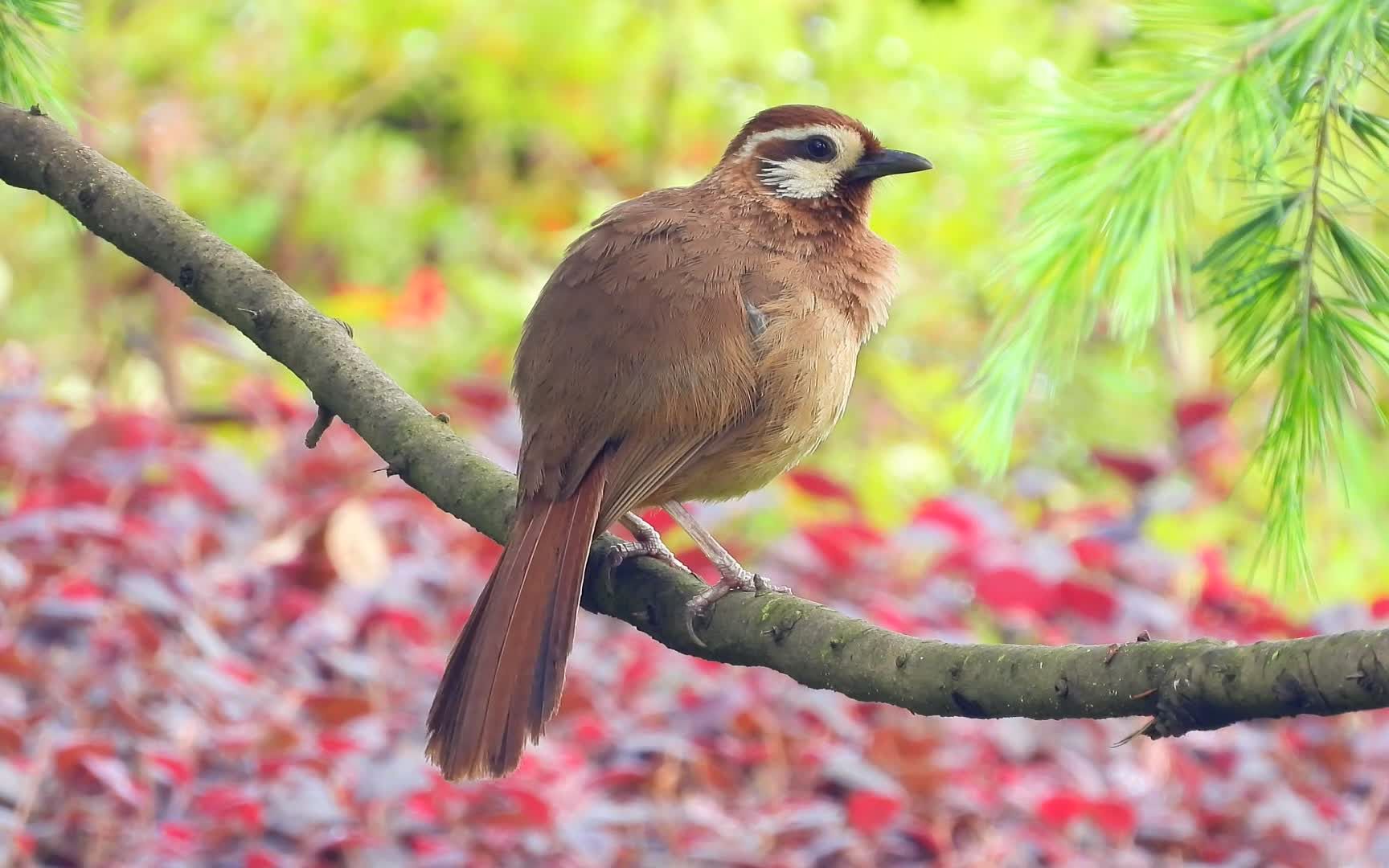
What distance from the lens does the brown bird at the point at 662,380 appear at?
2.87 meters

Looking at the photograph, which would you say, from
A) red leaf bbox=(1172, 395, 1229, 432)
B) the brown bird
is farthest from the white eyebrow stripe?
red leaf bbox=(1172, 395, 1229, 432)

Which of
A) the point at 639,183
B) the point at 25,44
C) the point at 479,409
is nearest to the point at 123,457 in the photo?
the point at 479,409

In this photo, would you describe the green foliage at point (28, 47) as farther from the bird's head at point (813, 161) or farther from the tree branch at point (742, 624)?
the bird's head at point (813, 161)

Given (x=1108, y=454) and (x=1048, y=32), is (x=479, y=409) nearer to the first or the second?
(x=1108, y=454)

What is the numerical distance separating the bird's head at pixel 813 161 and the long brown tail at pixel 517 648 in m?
1.07

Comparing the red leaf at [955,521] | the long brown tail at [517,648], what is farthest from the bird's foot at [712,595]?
the red leaf at [955,521]

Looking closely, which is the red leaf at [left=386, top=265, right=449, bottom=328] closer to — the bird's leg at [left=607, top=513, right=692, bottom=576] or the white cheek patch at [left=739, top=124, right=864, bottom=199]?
the white cheek patch at [left=739, top=124, right=864, bottom=199]

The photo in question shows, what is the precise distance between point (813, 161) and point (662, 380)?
0.92 meters

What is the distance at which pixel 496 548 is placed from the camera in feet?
16.6

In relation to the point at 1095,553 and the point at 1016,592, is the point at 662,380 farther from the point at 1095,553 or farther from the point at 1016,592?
the point at 1095,553

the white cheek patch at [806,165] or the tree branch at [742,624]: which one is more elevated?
the white cheek patch at [806,165]

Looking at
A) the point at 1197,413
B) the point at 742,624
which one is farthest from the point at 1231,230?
the point at 1197,413

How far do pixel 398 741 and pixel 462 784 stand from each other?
0.63 feet

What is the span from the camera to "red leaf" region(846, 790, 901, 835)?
388 centimetres
